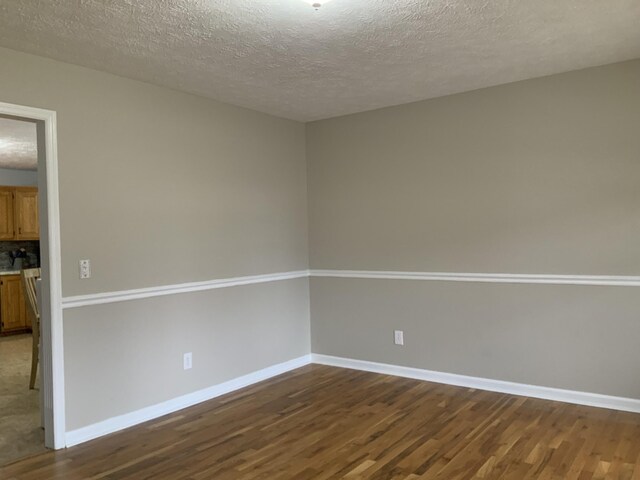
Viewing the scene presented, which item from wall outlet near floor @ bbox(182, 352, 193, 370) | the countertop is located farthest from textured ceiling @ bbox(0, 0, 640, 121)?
the countertop

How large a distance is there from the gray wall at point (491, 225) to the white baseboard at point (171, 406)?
61 cm

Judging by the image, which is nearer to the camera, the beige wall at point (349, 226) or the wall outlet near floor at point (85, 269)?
the wall outlet near floor at point (85, 269)

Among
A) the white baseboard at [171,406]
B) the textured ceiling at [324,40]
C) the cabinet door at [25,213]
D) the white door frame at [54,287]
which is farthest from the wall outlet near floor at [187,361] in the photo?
the cabinet door at [25,213]

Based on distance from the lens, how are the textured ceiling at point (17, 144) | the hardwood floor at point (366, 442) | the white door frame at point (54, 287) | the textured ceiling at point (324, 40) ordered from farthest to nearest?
the textured ceiling at point (17, 144) < the white door frame at point (54, 287) < the hardwood floor at point (366, 442) < the textured ceiling at point (324, 40)

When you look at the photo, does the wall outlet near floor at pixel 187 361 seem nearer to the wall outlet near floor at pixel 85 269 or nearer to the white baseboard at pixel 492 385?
the wall outlet near floor at pixel 85 269

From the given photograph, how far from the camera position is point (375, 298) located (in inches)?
181

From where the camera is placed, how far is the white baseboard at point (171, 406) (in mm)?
3180

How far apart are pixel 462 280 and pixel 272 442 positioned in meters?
1.98

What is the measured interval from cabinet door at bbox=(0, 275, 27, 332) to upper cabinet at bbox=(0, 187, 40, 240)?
0.70 meters

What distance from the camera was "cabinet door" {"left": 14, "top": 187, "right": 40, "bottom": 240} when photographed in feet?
24.3

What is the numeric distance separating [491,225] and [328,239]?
1.59m

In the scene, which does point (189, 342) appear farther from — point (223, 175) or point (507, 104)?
point (507, 104)

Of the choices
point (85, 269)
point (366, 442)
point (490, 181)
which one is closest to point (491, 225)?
point (490, 181)

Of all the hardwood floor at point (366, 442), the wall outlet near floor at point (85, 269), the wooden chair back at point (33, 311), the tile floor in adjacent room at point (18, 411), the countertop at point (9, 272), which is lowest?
the hardwood floor at point (366, 442)
